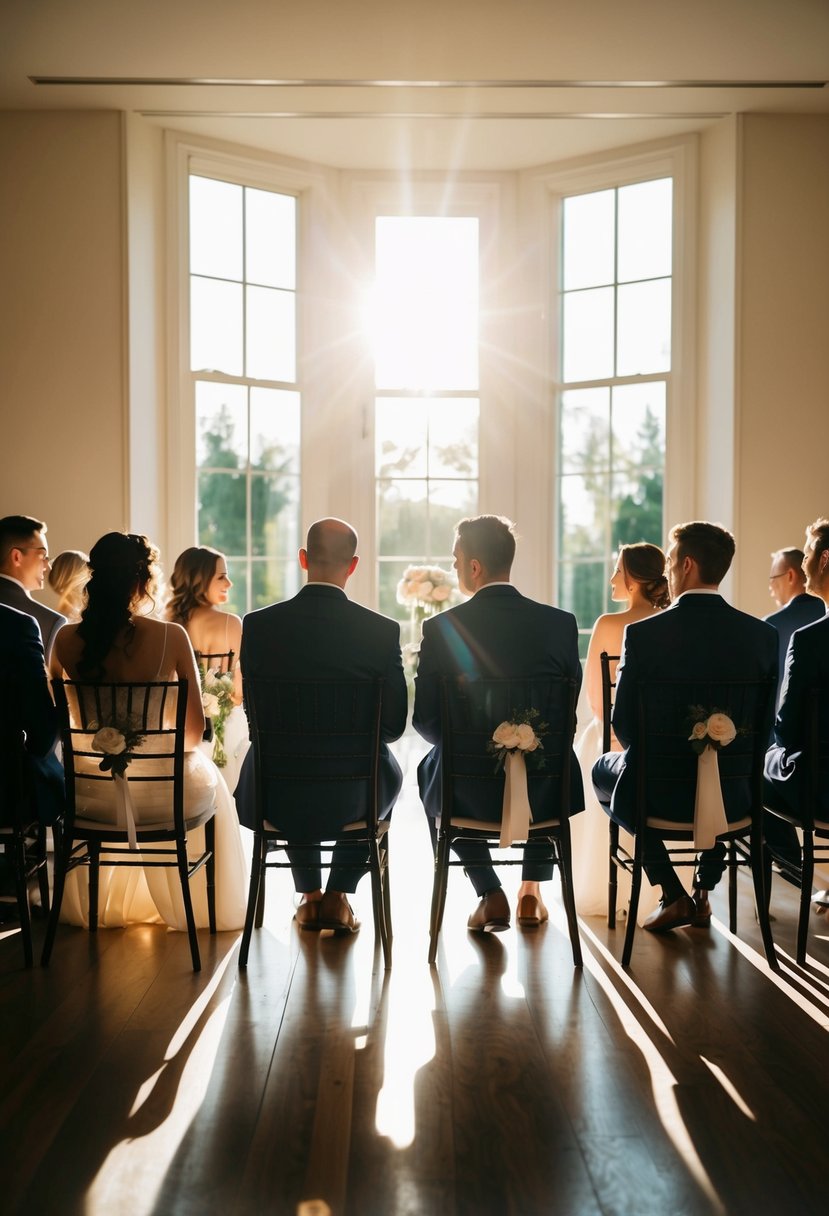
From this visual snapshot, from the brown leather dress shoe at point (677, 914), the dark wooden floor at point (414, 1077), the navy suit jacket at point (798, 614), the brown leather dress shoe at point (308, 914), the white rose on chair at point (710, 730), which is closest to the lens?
the dark wooden floor at point (414, 1077)

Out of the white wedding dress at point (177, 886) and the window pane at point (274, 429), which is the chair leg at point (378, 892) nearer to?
the white wedding dress at point (177, 886)

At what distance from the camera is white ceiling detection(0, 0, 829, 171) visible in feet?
16.1

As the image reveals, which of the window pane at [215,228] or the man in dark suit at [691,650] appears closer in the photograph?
the man in dark suit at [691,650]

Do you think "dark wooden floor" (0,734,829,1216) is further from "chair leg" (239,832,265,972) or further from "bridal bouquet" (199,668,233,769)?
"bridal bouquet" (199,668,233,769)

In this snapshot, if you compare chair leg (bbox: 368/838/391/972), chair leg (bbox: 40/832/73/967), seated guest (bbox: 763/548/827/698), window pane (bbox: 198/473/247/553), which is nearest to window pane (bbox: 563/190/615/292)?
window pane (bbox: 198/473/247/553)

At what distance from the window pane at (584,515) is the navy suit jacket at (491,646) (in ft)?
11.5

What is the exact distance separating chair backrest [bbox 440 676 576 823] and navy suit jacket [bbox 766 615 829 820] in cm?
71

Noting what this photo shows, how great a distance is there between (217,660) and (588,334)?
3.83 m

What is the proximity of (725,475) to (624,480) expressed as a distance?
81cm

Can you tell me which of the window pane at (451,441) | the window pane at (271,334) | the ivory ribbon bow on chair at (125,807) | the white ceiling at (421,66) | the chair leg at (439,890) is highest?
the white ceiling at (421,66)

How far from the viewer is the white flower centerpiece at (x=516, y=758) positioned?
3.26m

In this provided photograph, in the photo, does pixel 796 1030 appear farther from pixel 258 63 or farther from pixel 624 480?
pixel 258 63

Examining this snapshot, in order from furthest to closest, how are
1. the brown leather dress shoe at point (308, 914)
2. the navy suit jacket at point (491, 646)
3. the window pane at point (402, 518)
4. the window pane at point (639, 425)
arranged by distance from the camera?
1. the window pane at point (402, 518)
2. the window pane at point (639, 425)
3. the brown leather dress shoe at point (308, 914)
4. the navy suit jacket at point (491, 646)

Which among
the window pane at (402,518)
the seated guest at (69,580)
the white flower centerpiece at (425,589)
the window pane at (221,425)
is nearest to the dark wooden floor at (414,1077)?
the seated guest at (69,580)
